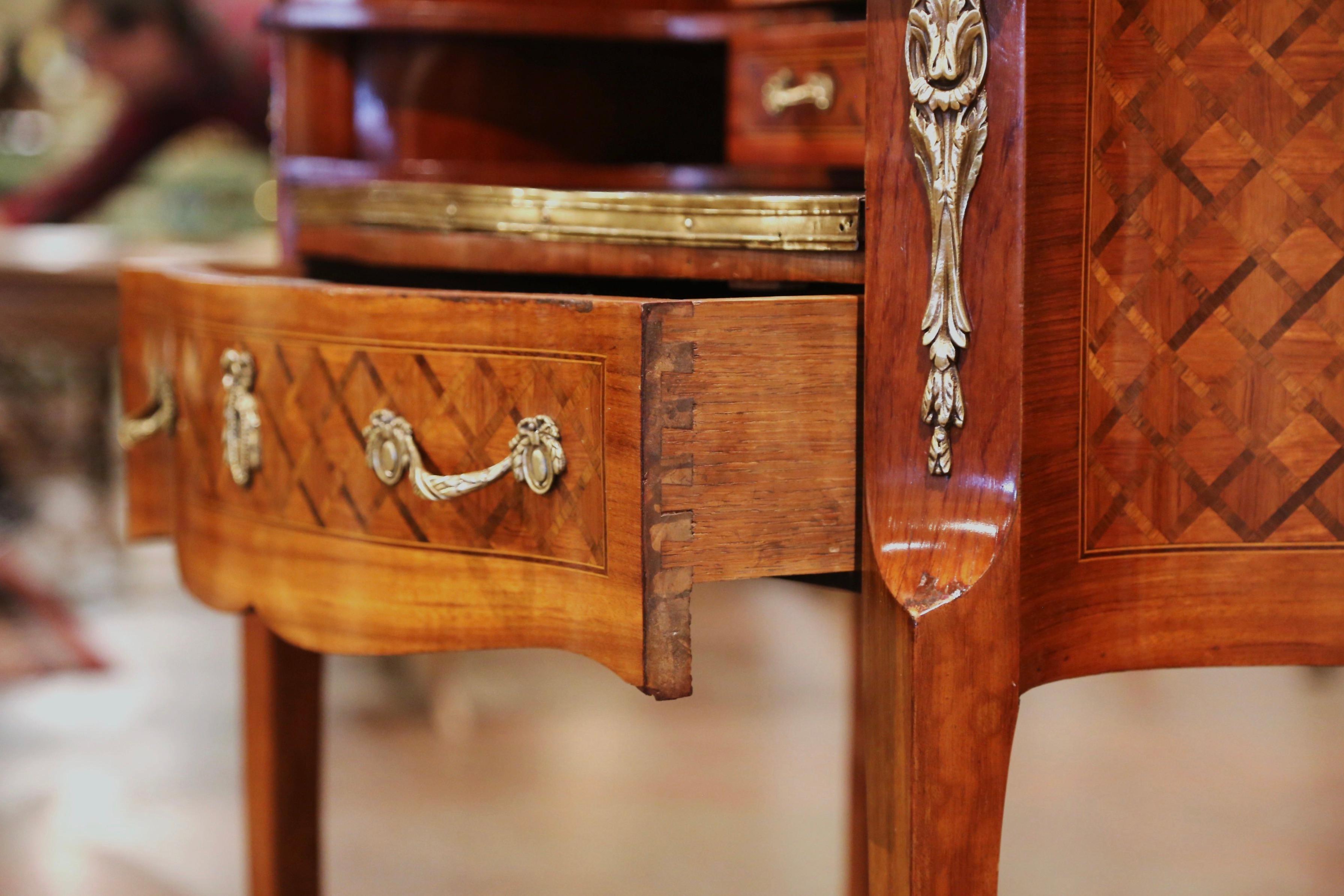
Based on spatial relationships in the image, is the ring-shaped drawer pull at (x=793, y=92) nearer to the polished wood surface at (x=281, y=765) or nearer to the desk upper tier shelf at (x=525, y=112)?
the desk upper tier shelf at (x=525, y=112)

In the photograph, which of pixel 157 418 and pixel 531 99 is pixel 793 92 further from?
pixel 157 418

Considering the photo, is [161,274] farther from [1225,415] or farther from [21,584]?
[21,584]

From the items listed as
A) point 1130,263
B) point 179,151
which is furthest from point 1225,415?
point 179,151

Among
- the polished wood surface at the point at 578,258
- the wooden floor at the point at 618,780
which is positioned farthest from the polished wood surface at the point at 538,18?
the wooden floor at the point at 618,780

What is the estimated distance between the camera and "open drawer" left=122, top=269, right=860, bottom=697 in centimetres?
49

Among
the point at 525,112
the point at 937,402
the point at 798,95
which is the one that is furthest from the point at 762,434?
the point at 525,112

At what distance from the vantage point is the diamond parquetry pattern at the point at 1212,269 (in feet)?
1.65

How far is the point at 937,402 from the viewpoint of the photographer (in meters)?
0.50

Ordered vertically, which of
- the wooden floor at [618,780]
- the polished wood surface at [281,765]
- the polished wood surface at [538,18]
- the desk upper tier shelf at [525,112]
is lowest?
the wooden floor at [618,780]

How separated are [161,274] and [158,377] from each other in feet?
0.16

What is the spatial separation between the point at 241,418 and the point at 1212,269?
381 millimetres

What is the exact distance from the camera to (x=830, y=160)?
0.78m

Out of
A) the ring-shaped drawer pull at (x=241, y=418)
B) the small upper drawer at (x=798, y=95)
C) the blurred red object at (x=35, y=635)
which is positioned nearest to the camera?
the ring-shaped drawer pull at (x=241, y=418)

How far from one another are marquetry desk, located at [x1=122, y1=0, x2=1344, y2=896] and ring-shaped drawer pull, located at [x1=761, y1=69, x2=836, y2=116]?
203 millimetres
